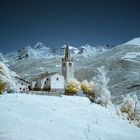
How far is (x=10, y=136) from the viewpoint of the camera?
1819 cm

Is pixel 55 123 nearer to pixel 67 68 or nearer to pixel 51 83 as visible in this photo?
pixel 51 83

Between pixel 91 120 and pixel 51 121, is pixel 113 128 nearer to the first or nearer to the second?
pixel 91 120

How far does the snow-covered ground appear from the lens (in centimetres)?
1983

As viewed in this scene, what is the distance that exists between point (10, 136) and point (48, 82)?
183 feet

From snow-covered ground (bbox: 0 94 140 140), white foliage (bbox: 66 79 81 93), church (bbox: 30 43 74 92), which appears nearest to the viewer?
snow-covered ground (bbox: 0 94 140 140)

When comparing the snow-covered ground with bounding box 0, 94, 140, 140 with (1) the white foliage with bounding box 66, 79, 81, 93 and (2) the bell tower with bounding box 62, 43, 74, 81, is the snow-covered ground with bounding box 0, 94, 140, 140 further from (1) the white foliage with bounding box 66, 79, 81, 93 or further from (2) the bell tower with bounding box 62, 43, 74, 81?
(2) the bell tower with bounding box 62, 43, 74, 81

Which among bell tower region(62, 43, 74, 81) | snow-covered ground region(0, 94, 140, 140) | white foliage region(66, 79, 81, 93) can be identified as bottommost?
snow-covered ground region(0, 94, 140, 140)

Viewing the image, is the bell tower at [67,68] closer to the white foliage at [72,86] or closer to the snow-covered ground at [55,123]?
the white foliage at [72,86]

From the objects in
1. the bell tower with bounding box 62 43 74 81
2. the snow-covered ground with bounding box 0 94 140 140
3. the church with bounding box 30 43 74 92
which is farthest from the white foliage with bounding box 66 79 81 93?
the snow-covered ground with bounding box 0 94 140 140

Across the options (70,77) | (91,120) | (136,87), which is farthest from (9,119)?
(136,87)

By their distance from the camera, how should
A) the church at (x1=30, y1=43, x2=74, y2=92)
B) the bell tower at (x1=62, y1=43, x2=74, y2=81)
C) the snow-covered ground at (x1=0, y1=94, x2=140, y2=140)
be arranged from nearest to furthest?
the snow-covered ground at (x1=0, y1=94, x2=140, y2=140)
the church at (x1=30, y1=43, x2=74, y2=92)
the bell tower at (x1=62, y1=43, x2=74, y2=81)

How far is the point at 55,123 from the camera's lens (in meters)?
23.1

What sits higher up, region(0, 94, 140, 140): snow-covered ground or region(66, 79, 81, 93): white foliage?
region(66, 79, 81, 93): white foliage

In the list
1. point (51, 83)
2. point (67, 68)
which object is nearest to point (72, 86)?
point (51, 83)
